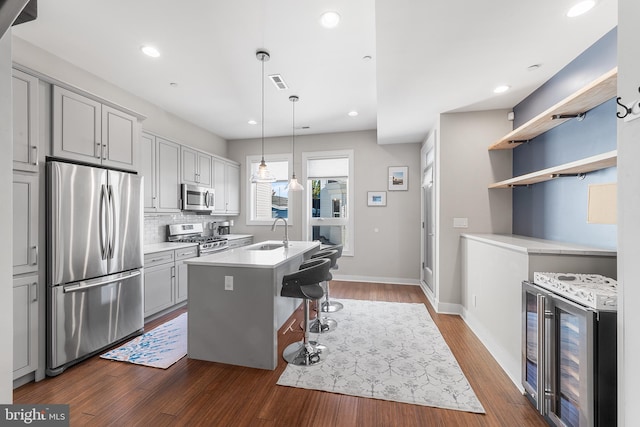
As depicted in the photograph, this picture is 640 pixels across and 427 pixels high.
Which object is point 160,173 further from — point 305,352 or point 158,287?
point 305,352

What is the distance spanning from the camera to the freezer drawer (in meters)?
2.30

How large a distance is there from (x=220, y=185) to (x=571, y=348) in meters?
5.21

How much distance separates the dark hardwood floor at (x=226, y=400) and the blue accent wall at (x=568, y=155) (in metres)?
1.39

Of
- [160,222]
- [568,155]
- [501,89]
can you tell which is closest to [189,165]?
[160,222]

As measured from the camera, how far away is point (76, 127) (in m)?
2.51

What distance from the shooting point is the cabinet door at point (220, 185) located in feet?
17.2

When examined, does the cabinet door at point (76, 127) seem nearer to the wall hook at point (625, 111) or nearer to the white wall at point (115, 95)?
the white wall at point (115, 95)

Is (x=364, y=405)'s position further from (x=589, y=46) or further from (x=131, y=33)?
(x=131, y=33)

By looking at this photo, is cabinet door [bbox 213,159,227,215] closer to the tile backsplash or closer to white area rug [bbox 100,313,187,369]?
the tile backsplash

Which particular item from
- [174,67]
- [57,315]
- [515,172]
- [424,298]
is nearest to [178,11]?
[174,67]

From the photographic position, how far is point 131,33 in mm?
2514

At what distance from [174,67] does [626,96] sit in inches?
146

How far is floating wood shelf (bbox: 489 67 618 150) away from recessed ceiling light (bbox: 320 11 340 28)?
187 cm

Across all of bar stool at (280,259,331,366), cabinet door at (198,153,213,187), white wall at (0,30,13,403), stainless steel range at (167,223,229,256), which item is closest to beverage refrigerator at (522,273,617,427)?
bar stool at (280,259,331,366)
